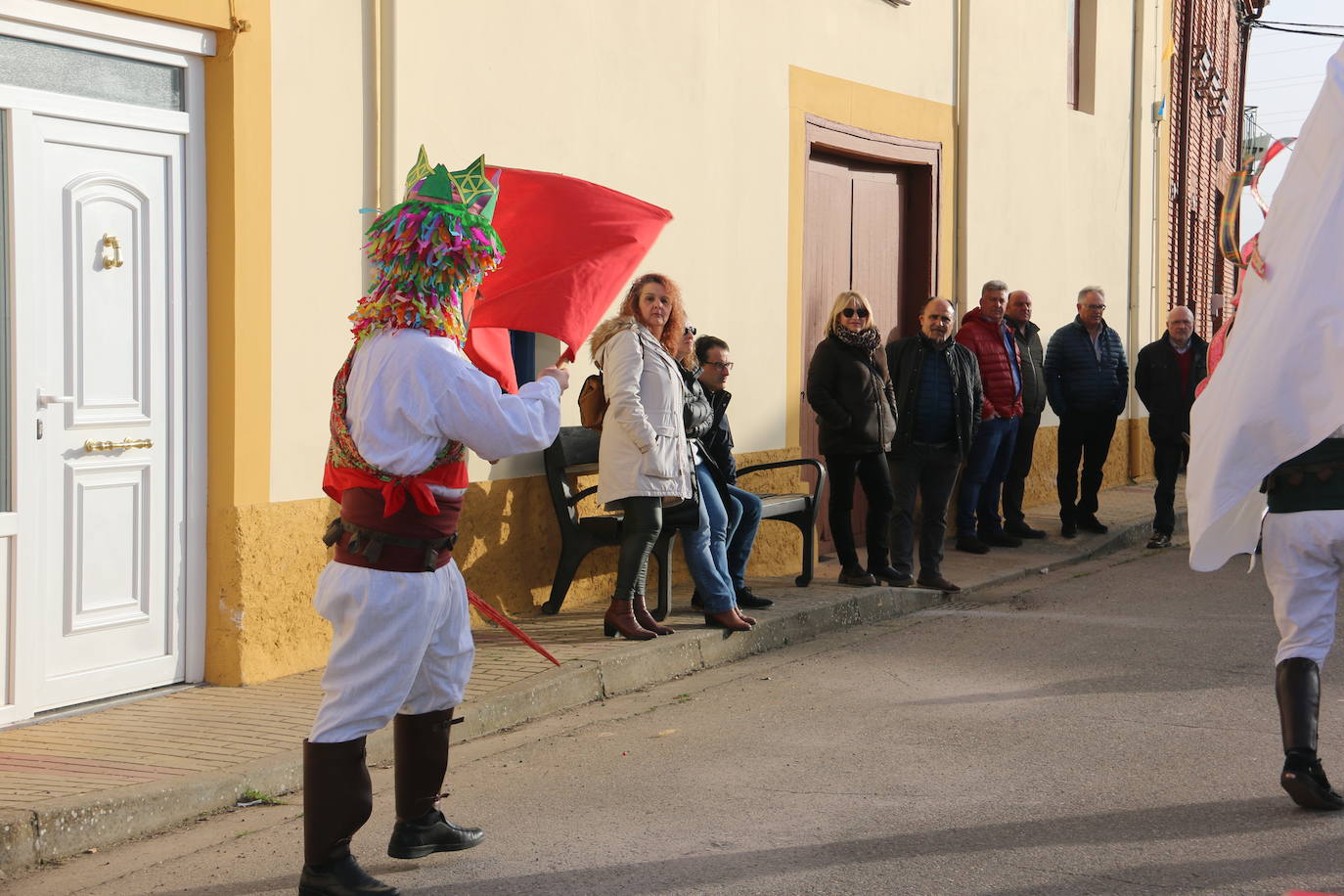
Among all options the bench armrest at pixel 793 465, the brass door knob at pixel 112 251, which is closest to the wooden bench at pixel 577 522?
the bench armrest at pixel 793 465

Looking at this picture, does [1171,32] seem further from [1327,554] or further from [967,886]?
[967,886]

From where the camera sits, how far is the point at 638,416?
24.8 ft

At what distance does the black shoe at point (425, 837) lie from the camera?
4598 mm

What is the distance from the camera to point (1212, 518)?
511 centimetres

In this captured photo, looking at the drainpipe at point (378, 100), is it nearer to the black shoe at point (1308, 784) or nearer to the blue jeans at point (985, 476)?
the black shoe at point (1308, 784)

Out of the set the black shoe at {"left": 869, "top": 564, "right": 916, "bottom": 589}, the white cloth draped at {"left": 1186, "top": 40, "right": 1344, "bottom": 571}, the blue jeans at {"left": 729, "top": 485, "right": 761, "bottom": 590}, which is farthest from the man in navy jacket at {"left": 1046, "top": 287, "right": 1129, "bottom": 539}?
the white cloth draped at {"left": 1186, "top": 40, "right": 1344, "bottom": 571}

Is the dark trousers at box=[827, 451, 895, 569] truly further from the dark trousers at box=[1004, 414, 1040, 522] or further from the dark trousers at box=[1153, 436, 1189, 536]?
the dark trousers at box=[1153, 436, 1189, 536]

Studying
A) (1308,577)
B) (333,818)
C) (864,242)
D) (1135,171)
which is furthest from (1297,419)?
(1135,171)

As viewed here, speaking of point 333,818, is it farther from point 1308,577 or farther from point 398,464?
point 1308,577

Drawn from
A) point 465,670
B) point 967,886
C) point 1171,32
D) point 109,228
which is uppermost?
point 1171,32

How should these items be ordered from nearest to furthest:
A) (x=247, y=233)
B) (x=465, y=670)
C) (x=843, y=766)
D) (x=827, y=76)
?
(x=465, y=670)
(x=843, y=766)
(x=247, y=233)
(x=827, y=76)

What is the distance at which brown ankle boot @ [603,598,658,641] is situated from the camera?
25.4 feet

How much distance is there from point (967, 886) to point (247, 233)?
415 cm

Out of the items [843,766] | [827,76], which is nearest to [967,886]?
[843,766]
